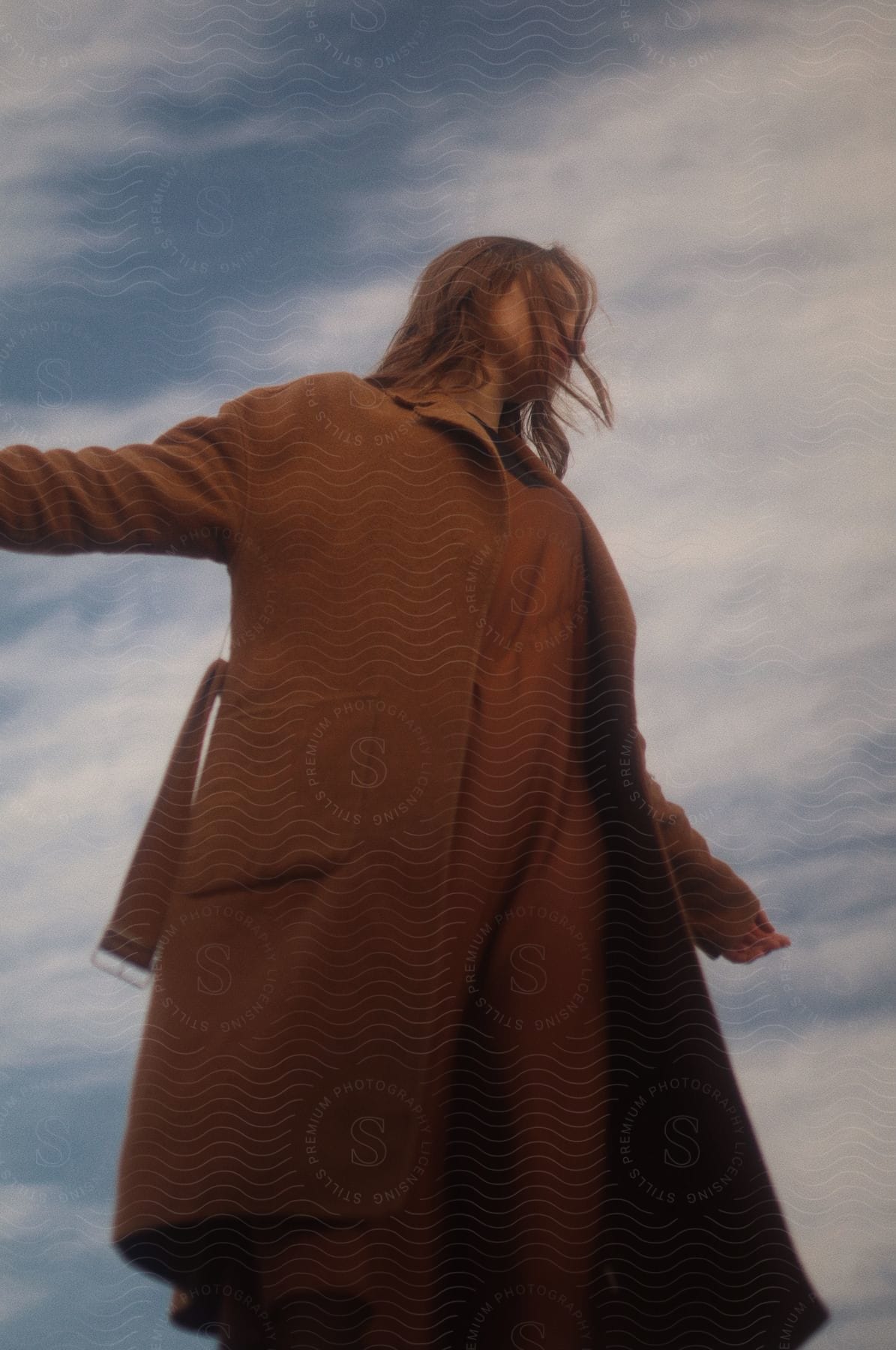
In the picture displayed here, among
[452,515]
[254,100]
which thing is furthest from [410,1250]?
[254,100]

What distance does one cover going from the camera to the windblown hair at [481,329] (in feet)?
6.91

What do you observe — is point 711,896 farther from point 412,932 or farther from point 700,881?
point 412,932

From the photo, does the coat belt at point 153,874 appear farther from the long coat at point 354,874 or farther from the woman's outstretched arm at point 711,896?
the woman's outstretched arm at point 711,896

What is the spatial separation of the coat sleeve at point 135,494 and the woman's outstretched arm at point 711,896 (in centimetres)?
59

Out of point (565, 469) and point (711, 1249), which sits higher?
point (565, 469)

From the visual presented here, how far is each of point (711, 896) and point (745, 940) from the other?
2.7 inches

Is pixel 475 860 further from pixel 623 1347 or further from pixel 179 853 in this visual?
pixel 623 1347

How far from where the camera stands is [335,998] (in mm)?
1746

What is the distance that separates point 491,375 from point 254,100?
0.58 m

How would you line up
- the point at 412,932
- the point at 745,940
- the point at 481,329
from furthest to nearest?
the point at 481,329, the point at 745,940, the point at 412,932

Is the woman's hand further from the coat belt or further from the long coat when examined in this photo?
the coat belt

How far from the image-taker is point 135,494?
6.15ft

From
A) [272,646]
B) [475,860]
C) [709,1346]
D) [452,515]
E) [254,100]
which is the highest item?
[254,100]

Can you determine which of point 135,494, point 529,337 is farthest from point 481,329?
point 135,494
